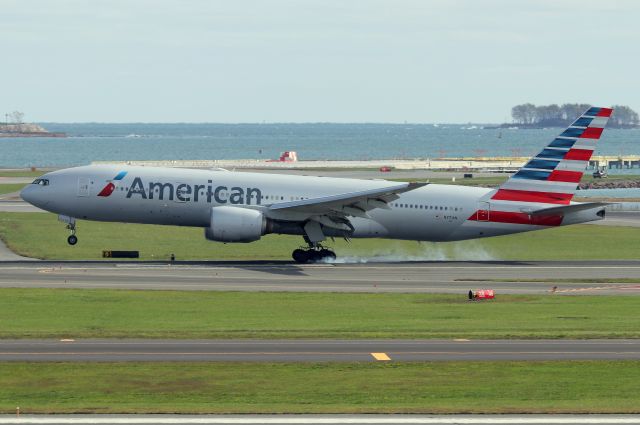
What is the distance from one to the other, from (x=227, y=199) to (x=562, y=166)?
19.3 metres

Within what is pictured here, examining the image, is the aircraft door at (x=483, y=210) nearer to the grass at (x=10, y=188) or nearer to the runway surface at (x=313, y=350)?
the runway surface at (x=313, y=350)

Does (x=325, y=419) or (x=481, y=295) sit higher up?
(x=325, y=419)

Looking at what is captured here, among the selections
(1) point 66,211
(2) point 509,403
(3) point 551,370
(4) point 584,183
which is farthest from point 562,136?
(4) point 584,183

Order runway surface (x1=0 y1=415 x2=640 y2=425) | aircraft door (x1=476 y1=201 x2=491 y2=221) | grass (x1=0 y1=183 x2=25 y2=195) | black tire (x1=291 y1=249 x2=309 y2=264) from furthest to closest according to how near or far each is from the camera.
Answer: grass (x1=0 y1=183 x2=25 y2=195), aircraft door (x1=476 y1=201 x2=491 y2=221), black tire (x1=291 y1=249 x2=309 y2=264), runway surface (x1=0 y1=415 x2=640 y2=425)

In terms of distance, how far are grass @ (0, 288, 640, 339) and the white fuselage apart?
43.8ft

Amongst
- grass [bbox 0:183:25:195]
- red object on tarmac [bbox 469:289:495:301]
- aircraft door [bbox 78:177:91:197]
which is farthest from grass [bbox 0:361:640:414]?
grass [bbox 0:183:25:195]

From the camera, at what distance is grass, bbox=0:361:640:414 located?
25.1 metres

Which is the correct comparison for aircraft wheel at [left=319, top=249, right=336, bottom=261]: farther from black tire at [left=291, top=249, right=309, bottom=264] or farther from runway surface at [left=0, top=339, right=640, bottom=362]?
runway surface at [left=0, top=339, right=640, bottom=362]

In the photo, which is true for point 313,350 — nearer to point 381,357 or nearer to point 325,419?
point 381,357

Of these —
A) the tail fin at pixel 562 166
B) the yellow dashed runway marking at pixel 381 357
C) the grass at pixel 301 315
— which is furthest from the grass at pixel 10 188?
the yellow dashed runway marking at pixel 381 357

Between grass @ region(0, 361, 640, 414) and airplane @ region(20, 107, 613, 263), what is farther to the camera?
airplane @ region(20, 107, 613, 263)

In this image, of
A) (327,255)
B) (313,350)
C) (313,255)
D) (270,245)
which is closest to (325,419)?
(313,350)

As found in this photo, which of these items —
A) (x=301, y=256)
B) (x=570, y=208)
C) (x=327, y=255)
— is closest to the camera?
(x=570, y=208)

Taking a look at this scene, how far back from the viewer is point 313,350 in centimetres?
3256
